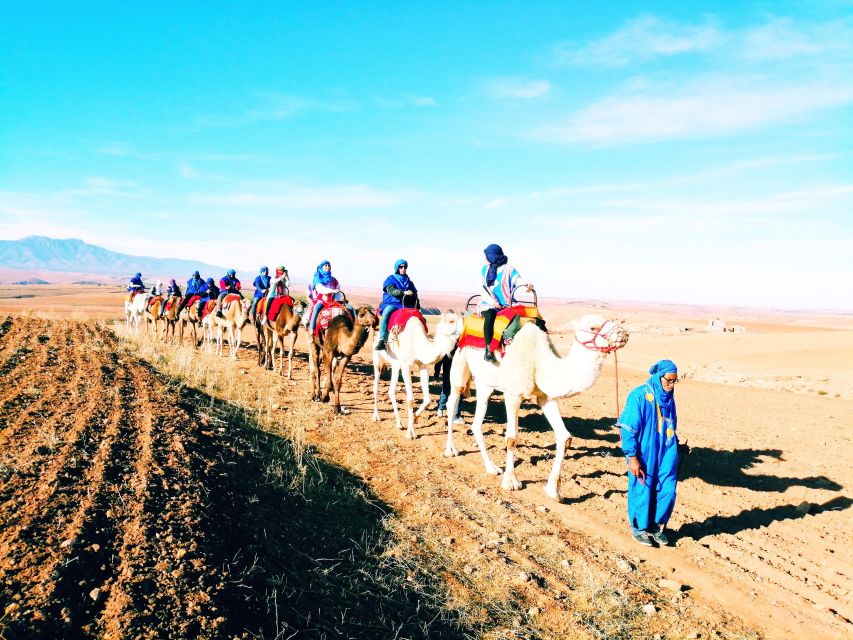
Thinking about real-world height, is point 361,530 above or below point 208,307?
below

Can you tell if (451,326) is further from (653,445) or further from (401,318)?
(653,445)

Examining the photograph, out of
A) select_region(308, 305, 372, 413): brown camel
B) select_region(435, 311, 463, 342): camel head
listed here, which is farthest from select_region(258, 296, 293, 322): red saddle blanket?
select_region(435, 311, 463, 342): camel head

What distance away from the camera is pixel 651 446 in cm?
557

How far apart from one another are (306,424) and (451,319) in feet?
11.7

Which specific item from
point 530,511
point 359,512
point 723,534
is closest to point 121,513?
point 359,512

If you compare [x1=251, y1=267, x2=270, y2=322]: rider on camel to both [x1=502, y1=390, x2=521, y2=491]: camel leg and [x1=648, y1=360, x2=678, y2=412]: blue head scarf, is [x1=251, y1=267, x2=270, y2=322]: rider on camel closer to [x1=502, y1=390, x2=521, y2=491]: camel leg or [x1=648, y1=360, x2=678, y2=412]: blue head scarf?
[x1=502, y1=390, x2=521, y2=491]: camel leg

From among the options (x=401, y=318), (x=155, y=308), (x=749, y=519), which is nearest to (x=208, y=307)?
(x=155, y=308)

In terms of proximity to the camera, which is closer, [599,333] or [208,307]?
[599,333]

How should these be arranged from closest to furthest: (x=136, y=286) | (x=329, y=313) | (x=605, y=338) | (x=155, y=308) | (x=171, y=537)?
(x=171, y=537)
(x=605, y=338)
(x=329, y=313)
(x=155, y=308)
(x=136, y=286)

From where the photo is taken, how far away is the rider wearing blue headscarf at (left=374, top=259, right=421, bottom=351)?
10.6m

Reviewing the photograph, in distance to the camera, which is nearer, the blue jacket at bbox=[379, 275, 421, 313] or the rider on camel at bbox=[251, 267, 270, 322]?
the blue jacket at bbox=[379, 275, 421, 313]

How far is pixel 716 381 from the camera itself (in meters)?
21.7

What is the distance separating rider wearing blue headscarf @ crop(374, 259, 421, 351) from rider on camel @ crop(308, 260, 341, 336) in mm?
2099

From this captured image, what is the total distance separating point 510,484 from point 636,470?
2.17 meters
